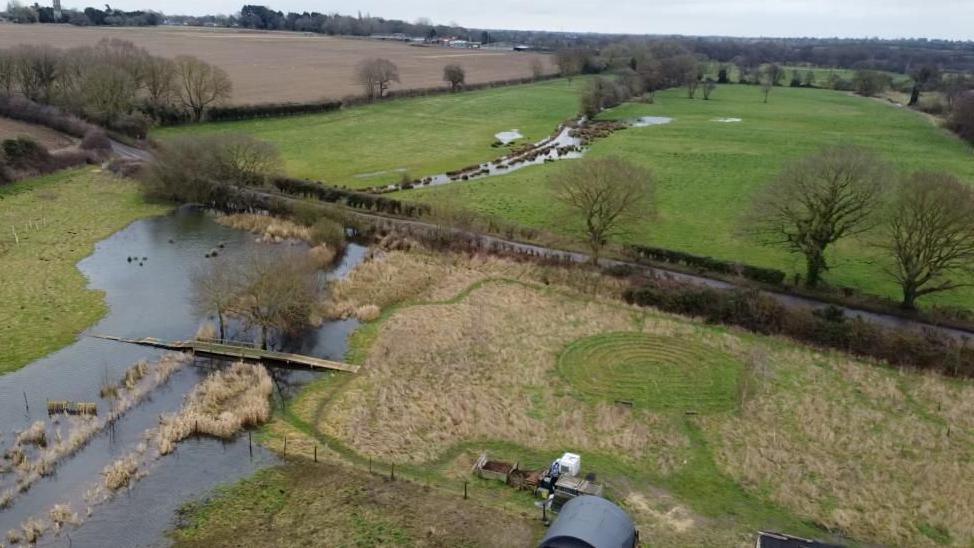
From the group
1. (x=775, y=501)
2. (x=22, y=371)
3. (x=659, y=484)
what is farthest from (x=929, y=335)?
(x=22, y=371)

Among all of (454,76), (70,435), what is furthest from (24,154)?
(454,76)

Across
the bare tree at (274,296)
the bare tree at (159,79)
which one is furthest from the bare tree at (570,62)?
the bare tree at (274,296)

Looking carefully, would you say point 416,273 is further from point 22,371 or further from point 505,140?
point 505,140

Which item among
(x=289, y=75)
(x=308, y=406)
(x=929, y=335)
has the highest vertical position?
(x=289, y=75)

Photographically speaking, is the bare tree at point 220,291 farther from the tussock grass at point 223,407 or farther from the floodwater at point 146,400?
the tussock grass at point 223,407

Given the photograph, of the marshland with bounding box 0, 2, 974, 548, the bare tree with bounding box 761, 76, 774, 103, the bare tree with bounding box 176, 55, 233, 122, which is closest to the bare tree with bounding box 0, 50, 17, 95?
the bare tree with bounding box 176, 55, 233, 122

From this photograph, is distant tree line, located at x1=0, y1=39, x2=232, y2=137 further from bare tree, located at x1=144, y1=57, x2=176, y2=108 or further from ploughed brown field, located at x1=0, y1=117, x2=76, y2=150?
ploughed brown field, located at x1=0, y1=117, x2=76, y2=150

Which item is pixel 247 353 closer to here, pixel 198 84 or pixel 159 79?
pixel 198 84
